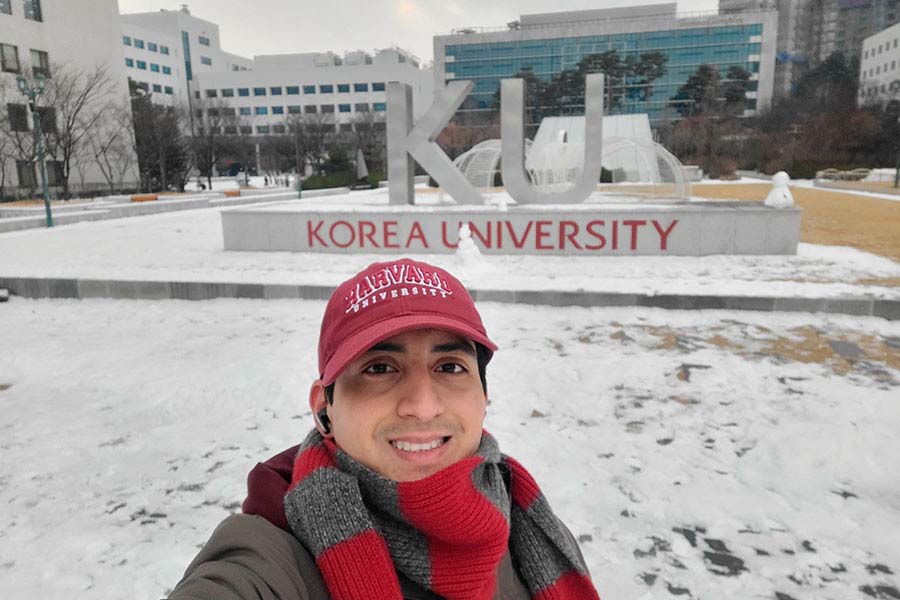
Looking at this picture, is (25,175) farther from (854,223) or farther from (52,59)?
(854,223)

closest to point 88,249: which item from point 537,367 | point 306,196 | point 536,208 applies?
point 536,208

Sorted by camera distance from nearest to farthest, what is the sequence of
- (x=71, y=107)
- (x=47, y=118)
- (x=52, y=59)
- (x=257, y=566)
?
1. (x=257, y=566)
2. (x=47, y=118)
3. (x=71, y=107)
4. (x=52, y=59)

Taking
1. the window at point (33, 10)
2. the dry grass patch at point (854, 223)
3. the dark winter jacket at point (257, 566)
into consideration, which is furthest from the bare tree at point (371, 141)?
the dark winter jacket at point (257, 566)

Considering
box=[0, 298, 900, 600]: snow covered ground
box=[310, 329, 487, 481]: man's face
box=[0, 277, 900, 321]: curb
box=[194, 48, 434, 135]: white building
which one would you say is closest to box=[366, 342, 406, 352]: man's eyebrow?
box=[310, 329, 487, 481]: man's face

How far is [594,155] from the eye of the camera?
1294 centimetres

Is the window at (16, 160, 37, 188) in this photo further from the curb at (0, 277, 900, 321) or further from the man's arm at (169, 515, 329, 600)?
the man's arm at (169, 515, 329, 600)

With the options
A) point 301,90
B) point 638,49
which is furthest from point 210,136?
point 638,49

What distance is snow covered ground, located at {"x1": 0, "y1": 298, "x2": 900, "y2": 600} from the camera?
10.1 feet

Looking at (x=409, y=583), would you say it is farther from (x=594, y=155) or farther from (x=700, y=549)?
(x=594, y=155)

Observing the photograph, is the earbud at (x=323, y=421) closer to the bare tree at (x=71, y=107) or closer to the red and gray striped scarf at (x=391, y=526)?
the red and gray striped scarf at (x=391, y=526)

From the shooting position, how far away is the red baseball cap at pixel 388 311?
3.91ft

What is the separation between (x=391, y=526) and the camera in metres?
1.17

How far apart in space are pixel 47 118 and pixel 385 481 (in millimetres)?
35914

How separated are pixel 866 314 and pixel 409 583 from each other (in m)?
8.21
